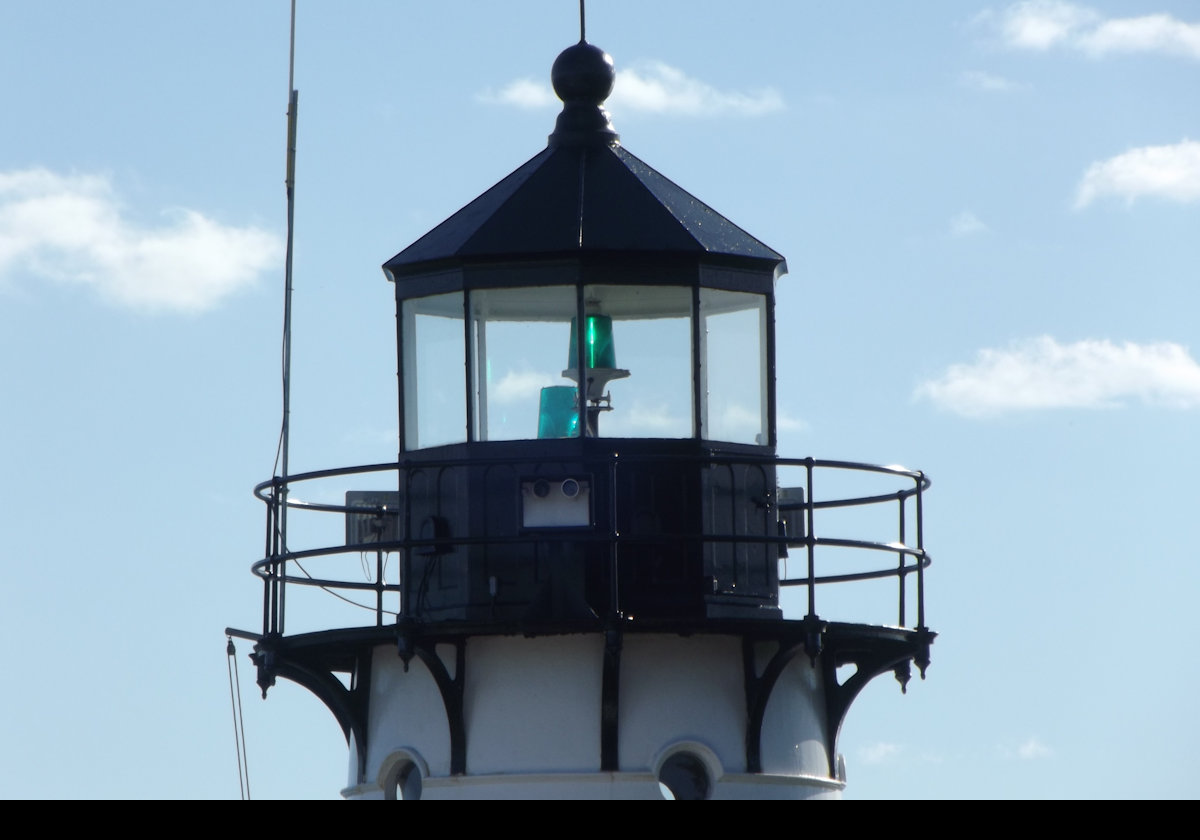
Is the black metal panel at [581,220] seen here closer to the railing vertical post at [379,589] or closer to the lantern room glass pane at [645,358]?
the lantern room glass pane at [645,358]

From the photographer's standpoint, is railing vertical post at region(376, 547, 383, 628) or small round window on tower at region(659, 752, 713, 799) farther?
railing vertical post at region(376, 547, 383, 628)

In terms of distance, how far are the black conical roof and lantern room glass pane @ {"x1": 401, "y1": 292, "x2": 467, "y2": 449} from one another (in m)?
0.31

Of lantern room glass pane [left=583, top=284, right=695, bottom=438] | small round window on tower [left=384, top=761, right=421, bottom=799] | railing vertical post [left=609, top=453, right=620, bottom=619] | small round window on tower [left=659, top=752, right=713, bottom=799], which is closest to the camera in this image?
railing vertical post [left=609, top=453, right=620, bottom=619]

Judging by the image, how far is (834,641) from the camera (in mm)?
15438

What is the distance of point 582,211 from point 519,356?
3.59ft

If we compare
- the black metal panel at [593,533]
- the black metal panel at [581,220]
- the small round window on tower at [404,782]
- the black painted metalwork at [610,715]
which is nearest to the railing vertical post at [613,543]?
the black metal panel at [593,533]

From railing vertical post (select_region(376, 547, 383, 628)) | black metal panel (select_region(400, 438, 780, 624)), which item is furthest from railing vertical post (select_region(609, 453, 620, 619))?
railing vertical post (select_region(376, 547, 383, 628))

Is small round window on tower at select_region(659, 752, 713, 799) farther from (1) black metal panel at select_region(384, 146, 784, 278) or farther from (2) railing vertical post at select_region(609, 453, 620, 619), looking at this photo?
(1) black metal panel at select_region(384, 146, 784, 278)

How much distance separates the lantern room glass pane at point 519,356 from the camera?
15406 millimetres

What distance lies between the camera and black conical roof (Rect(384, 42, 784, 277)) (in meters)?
15.4

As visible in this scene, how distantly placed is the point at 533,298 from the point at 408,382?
1140 mm

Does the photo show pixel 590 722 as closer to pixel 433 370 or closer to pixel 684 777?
pixel 684 777

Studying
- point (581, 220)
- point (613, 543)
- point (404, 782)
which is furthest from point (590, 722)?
point (581, 220)
